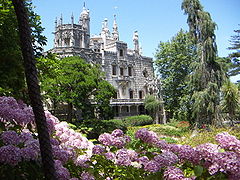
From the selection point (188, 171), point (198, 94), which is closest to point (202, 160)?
point (188, 171)

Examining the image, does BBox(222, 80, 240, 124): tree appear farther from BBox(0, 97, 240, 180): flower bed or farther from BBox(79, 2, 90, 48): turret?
BBox(79, 2, 90, 48): turret

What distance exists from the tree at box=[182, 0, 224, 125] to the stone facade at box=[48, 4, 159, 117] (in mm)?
13832

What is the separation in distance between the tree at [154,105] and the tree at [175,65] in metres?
1.45

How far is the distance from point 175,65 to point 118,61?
8030mm

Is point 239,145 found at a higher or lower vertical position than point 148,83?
lower

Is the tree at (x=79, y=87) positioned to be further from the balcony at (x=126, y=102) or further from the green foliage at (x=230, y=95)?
the green foliage at (x=230, y=95)

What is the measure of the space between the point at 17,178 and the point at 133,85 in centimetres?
3174

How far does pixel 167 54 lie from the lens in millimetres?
31891

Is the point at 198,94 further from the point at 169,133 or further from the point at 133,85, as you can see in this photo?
the point at 133,85

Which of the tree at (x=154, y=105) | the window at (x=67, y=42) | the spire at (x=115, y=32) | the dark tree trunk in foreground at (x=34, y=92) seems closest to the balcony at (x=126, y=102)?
the tree at (x=154, y=105)

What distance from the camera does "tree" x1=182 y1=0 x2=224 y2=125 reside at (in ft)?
60.2

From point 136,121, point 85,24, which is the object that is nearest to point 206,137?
point 136,121

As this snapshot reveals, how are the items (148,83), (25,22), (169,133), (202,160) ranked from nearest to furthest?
(25,22), (202,160), (169,133), (148,83)

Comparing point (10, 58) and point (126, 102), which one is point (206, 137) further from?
point (126, 102)
